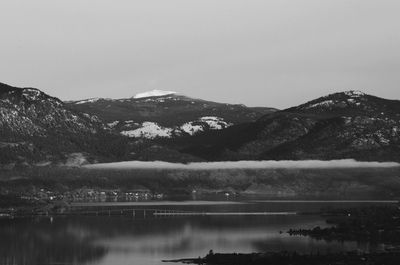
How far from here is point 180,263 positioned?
7746 inches

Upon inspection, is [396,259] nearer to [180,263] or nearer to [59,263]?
[180,263]

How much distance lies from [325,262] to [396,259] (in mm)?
15615

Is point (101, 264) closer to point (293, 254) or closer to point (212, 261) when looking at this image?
point (212, 261)

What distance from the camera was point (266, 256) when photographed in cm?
19738

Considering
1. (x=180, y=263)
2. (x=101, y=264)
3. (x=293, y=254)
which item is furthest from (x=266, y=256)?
(x=101, y=264)

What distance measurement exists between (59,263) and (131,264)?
52.0 feet

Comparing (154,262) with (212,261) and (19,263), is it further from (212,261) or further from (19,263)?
(19,263)

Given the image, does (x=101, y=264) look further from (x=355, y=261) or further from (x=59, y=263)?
(x=355, y=261)

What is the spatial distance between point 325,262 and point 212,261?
24.4 m

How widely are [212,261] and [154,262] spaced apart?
12.6 m

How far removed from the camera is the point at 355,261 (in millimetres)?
190125

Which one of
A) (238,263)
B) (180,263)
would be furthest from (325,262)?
(180,263)

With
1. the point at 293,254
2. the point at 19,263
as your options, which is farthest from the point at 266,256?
the point at 19,263

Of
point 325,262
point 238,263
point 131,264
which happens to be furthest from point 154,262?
point 325,262
